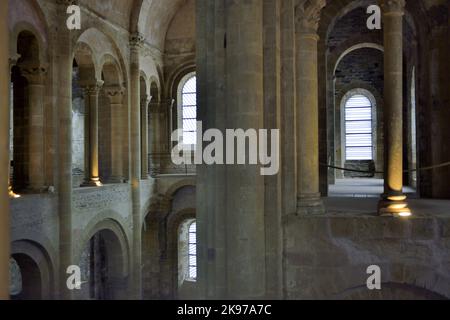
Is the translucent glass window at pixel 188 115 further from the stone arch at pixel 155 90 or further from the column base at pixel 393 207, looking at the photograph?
the column base at pixel 393 207

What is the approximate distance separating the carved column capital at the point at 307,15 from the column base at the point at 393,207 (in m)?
2.51

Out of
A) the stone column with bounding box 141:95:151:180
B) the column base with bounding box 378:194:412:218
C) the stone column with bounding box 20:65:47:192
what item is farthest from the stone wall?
the stone column with bounding box 141:95:151:180

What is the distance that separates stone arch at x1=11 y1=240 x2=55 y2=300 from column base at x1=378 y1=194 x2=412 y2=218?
776 centimetres

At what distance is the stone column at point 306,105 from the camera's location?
20.0 ft

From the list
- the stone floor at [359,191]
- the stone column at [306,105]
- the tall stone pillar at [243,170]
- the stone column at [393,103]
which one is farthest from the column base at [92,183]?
the stone column at [393,103]

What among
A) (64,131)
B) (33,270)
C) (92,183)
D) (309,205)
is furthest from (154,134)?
(309,205)

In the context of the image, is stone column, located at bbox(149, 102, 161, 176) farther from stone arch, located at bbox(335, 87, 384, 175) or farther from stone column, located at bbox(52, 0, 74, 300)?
stone arch, located at bbox(335, 87, 384, 175)

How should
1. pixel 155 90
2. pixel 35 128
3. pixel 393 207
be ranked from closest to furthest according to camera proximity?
pixel 393 207, pixel 35 128, pixel 155 90

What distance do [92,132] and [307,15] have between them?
907cm

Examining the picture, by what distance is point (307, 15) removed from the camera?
6176 mm

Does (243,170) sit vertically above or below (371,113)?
below

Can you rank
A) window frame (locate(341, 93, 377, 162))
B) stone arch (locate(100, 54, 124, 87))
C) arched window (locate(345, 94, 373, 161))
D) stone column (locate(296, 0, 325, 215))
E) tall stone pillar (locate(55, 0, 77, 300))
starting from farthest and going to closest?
arched window (locate(345, 94, 373, 161)), window frame (locate(341, 93, 377, 162)), stone arch (locate(100, 54, 124, 87)), tall stone pillar (locate(55, 0, 77, 300)), stone column (locate(296, 0, 325, 215))

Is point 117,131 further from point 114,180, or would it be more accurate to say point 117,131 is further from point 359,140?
point 359,140

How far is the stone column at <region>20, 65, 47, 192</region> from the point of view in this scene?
10.6 m
